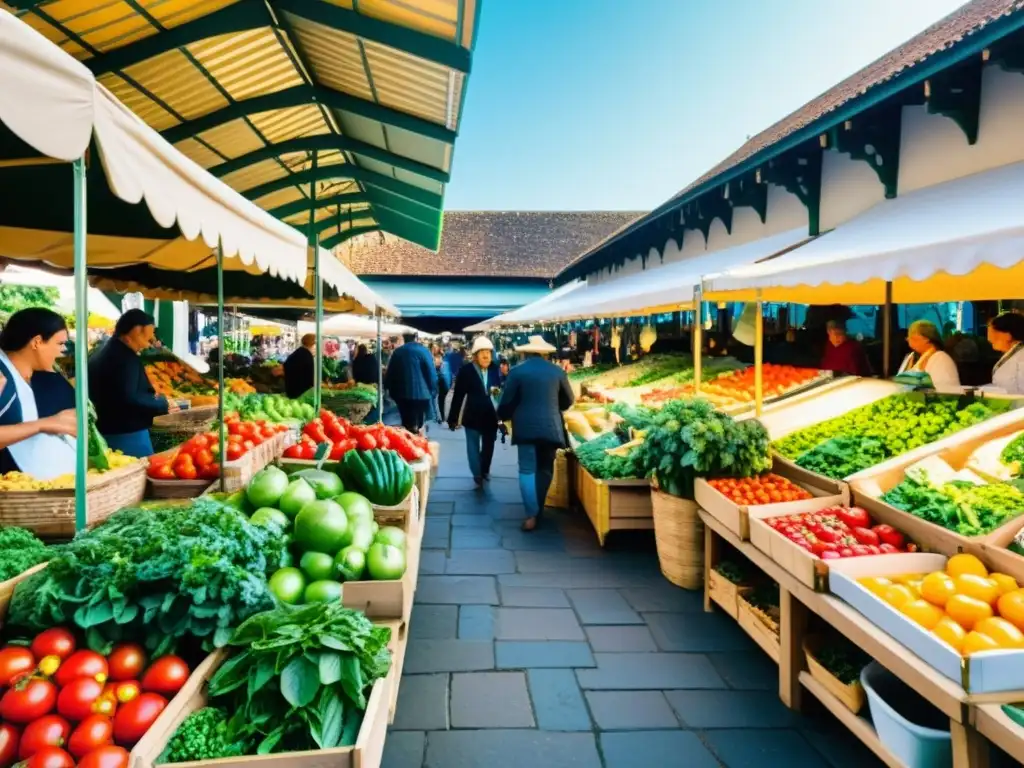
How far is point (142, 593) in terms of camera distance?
200 cm

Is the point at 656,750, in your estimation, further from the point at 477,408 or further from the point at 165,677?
the point at 477,408

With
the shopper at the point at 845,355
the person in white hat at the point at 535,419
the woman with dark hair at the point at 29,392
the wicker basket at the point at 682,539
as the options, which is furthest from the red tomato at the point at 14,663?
the shopper at the point at 845,355

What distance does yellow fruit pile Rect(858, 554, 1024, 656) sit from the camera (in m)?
2.43

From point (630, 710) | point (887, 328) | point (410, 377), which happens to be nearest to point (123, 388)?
point (630, 710)

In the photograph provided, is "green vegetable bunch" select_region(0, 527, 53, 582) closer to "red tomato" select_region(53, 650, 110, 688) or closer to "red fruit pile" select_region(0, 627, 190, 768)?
"red fruit pile" select_region(0, 627, 190, 768)

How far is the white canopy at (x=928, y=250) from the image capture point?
305 centimetres

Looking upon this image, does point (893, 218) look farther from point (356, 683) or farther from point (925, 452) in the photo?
point (356, 683)

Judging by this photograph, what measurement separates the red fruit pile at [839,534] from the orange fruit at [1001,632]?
0.76 metres

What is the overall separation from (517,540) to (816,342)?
6.81 metres

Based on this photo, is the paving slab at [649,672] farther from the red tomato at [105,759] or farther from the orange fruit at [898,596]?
→ the red tomato at [105,759]

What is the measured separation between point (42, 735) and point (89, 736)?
0.11m

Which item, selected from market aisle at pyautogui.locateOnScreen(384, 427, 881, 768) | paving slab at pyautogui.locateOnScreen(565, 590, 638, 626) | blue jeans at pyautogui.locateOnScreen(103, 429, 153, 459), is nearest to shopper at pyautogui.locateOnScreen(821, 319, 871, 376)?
market aisle at pyautogui.locateOnScreen(384, 427, 881, 768)

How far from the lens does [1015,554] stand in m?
2.84

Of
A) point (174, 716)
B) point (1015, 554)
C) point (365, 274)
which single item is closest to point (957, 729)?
point (1015, 554)
